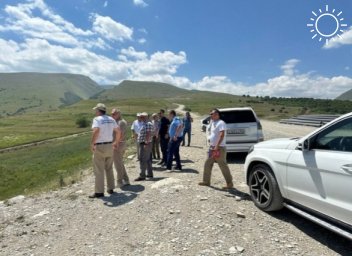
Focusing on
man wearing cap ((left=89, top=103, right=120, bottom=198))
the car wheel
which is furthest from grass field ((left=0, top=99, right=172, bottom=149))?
the car wheel

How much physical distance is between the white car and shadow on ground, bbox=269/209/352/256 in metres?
0.32

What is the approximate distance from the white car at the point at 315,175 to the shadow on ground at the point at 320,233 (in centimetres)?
32

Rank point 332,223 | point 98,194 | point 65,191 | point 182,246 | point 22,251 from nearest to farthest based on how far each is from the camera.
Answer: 1. point 332,223
2. point 182,246
3. point 22,251
4. point 98,194
5. point 65,191

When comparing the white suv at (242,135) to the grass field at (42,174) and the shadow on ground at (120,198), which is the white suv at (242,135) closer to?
the shadow on ground at (120,198)

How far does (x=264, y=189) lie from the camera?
20.9 ft

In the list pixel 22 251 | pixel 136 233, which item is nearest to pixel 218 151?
pixel 136 233

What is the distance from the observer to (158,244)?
17.9ft

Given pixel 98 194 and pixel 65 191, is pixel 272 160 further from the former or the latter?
pixel 65 191

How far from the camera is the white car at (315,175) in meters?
4.41

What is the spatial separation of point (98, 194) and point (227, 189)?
320 centimetres

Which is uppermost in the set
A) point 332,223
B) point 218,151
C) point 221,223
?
point 218,151

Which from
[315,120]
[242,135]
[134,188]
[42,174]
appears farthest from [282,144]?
[315,120]

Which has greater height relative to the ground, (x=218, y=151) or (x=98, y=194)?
(x=218, y=151)

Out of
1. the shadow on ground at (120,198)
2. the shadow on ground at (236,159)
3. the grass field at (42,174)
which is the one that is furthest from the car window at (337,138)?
the grass field at (42,174)
